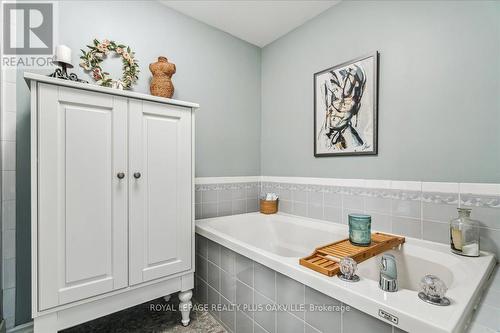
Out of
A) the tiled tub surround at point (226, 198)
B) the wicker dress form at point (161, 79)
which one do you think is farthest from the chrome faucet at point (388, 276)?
the wicker dress form at point (161, 79)

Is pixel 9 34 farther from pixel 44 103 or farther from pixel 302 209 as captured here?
pixel 302 209

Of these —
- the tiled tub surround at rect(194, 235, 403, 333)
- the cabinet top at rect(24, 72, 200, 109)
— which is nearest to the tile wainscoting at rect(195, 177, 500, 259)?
the tiled tub surround at rect(194, 235, 403, 333)

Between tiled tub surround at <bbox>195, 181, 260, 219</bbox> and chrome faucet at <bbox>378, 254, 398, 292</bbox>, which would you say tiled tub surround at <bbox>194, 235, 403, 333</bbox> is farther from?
tiled tub surround at <bbox>195, 181, 260, 219</bbox>

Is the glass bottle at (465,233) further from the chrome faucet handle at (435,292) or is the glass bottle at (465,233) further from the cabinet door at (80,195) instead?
the cabinet door at (80,195)

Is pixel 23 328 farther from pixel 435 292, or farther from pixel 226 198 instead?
pixel 435 292

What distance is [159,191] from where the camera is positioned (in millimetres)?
1408

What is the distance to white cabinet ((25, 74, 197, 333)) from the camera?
1070 mm

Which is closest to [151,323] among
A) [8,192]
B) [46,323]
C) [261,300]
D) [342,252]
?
[46,323]

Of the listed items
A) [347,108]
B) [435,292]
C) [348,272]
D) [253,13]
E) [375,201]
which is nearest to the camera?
[435,292]

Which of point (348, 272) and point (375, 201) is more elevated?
point (375, 201)

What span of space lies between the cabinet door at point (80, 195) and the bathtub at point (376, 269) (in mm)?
634

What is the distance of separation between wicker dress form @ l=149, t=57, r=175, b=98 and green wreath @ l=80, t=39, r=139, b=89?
15 centimetres

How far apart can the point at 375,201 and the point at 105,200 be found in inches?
68.2

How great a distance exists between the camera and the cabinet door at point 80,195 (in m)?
1.07
